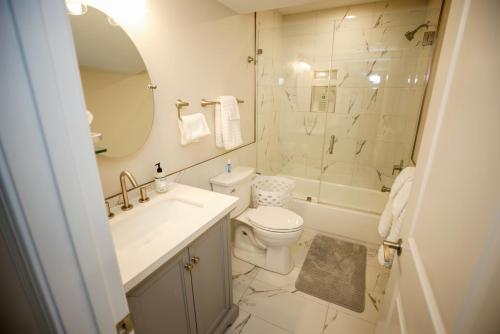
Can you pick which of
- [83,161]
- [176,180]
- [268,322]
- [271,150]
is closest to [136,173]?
[176,180]

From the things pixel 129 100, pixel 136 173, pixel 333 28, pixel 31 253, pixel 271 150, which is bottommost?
pixel 271 150

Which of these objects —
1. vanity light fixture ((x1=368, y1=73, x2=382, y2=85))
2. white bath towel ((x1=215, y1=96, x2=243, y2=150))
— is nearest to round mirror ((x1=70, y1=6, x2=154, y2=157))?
white bath towel ((x1=215, y1=96, x2=243, y2=150))

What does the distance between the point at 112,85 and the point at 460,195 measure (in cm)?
142

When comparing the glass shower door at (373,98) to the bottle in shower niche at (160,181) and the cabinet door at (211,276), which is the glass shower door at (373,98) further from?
the bottle in shower niche at (160,181)

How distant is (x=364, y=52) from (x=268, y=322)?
2843mm

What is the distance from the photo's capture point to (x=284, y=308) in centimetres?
165

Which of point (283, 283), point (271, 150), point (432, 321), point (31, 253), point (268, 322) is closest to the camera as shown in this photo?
point (31, 253)

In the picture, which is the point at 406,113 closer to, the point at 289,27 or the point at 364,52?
the point at 364,52

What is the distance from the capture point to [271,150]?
3.06 metres

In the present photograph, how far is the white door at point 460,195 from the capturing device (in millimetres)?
410

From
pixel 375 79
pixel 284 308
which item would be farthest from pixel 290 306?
pixel 375 79

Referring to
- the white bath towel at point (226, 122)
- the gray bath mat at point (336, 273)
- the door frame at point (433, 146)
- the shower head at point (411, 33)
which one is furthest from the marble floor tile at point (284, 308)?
the shower head at point (411, 33)

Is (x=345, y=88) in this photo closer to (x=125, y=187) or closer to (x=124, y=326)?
(x=125, y=187)

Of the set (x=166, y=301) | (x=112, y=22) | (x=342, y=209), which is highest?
(x=112, y=22)
